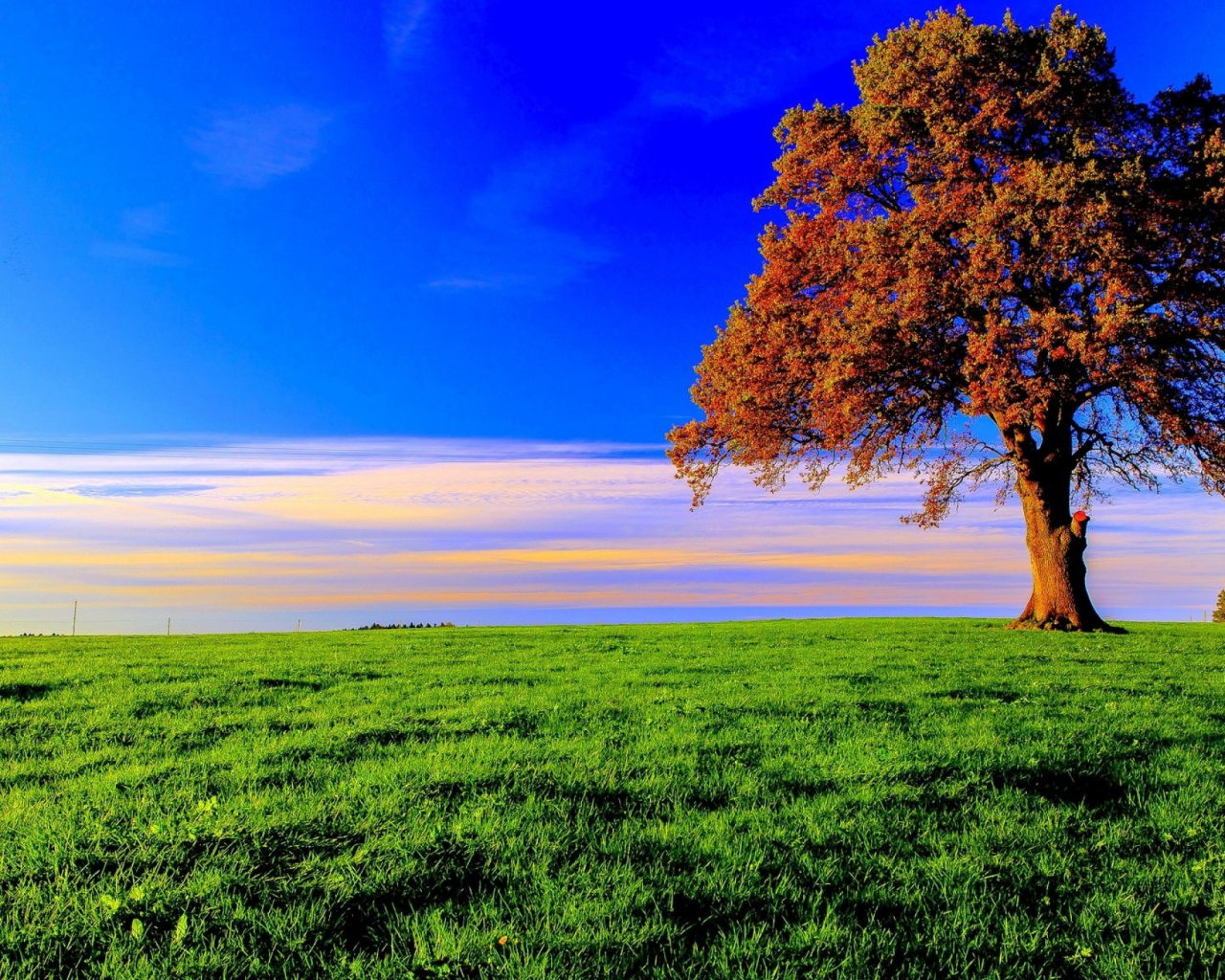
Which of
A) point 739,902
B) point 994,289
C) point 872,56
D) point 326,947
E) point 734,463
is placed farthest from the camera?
point 734,463

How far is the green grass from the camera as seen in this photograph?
16.6 feet

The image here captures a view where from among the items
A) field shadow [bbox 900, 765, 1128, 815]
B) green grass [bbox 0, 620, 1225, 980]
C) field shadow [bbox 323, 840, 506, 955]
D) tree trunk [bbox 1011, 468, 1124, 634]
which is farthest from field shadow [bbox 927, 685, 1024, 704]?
tree trunk [bbox 1011, 468, 1124, 634]

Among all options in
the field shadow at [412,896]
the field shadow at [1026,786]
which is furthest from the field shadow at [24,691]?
the field shadow at [1026,786]

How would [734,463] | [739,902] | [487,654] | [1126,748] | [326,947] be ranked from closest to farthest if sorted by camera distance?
[326,947] < [739,902] < [1126,748] < [487,654] < [734,463]

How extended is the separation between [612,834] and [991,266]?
24523 mm

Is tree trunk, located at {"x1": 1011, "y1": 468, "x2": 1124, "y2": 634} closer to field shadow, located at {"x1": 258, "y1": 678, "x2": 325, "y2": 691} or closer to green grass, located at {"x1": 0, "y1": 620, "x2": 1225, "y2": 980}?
green grass, located at {"x1": 0, "y1": 620, "x2": 1225, "y2": 980}

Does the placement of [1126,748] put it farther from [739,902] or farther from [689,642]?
[689,642]

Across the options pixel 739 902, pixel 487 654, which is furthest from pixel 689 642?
pixel 739 902

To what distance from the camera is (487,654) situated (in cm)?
1936

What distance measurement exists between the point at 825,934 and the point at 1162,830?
4.32 meters

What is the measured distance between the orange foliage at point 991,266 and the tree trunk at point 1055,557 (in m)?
0.64

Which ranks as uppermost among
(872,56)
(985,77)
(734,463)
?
(872,56)

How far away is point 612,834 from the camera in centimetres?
655

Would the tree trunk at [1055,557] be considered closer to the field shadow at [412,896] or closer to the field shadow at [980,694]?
the field shadow at [980,694]
